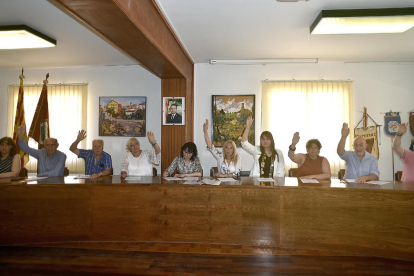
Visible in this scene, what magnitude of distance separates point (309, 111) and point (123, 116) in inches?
152

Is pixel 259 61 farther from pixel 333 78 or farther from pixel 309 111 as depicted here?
pixel 333 78

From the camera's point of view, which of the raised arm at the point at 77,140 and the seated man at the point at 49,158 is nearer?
the seated man at the point at 49,158

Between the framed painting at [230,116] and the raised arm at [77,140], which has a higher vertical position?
the framed painting at [230,116]

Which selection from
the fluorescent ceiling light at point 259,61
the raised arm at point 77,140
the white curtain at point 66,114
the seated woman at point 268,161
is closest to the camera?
the seated woman at point 268,161

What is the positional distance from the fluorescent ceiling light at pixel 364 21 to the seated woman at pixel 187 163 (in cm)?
231

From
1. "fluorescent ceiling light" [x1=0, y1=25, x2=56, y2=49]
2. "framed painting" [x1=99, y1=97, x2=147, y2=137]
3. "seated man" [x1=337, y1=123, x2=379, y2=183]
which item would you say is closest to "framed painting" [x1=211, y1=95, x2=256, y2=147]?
"framed painting" [x1=99, y1=97, x2=147, y2=137]

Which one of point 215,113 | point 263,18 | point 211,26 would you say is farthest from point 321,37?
point 215,113

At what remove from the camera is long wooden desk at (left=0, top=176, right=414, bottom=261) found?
302 centimetres

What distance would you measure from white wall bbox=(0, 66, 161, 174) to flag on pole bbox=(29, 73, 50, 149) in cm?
41

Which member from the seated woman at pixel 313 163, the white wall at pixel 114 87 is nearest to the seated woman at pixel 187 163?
the seated woman at pixel 313 163

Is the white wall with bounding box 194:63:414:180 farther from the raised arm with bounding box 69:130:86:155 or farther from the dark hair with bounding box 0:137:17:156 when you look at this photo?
the dark hair with bounding box 0:137:17:156

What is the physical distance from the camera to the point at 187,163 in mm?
4027

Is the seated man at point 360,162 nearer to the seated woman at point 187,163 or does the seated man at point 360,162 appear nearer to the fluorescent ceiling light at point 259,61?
the seated woman at point 187,163

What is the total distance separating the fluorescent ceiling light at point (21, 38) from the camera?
13.4 ft
